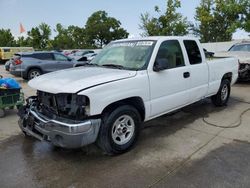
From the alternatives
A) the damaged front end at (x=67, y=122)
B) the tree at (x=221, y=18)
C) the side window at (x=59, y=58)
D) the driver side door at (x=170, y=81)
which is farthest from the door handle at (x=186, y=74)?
the tree at (x=221, y=18)

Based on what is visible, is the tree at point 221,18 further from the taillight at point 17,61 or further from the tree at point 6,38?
the tree at point 6,38

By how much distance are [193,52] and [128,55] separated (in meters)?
1.61

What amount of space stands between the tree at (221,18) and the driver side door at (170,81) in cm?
1692

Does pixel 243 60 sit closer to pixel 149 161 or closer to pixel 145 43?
pixel 145 43

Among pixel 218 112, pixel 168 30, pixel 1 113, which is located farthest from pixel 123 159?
pixel 168 30

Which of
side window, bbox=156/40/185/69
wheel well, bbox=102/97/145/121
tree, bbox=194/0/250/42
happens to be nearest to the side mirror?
side window, bbox=156/40/185/69

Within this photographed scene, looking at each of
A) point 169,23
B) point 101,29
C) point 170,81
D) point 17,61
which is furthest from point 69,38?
point 170,81

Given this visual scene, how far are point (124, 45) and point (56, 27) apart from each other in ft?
193

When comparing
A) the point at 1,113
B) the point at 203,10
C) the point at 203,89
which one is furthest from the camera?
the point at 203,10

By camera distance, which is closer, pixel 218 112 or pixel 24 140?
pixel 24 140

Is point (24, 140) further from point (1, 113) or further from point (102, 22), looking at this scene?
point (102, 22)

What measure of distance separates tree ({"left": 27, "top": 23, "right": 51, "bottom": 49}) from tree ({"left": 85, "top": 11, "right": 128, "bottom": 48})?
1424 centimetres

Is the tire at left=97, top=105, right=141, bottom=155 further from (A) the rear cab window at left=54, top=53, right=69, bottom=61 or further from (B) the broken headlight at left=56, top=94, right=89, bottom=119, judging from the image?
(A) the rear cab window at left=54, top=53, right=69, bottom=61

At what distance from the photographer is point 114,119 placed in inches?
150
